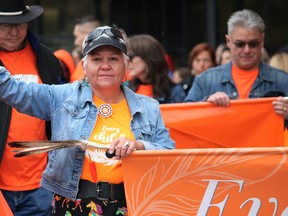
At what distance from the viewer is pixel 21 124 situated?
20.5 ft

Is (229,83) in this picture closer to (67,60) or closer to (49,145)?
(67,60)

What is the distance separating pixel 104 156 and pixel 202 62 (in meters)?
5.20

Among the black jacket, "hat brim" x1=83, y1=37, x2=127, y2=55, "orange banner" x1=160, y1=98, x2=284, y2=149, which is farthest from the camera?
"orange banner" x1=160, y1=98, x2=284, y2=149

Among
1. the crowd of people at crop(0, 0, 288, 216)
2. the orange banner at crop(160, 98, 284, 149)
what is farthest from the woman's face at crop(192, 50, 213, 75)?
the orange banner at crop(160, 98, 284, 149)

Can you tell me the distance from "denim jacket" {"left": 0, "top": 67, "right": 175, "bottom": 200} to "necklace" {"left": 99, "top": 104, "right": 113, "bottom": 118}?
5 cm

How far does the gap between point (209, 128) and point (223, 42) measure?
473cm

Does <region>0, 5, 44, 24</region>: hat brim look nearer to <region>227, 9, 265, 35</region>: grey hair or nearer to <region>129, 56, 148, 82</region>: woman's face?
<region>227, 9, 265, 35</region>: grey hair

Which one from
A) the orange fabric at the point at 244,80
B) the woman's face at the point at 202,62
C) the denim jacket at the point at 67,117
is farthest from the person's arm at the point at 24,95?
the woman's face at the point at 202,62

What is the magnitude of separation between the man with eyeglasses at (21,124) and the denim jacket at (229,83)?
1.29m

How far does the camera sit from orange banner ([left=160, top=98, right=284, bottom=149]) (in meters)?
6.79

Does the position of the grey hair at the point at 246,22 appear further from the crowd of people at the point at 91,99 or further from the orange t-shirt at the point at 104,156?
the orange t-shirt at the point at 104,156

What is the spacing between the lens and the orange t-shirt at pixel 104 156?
509cm

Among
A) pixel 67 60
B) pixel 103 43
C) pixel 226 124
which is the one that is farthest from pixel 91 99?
pixel 67 60

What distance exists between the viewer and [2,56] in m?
6.38
